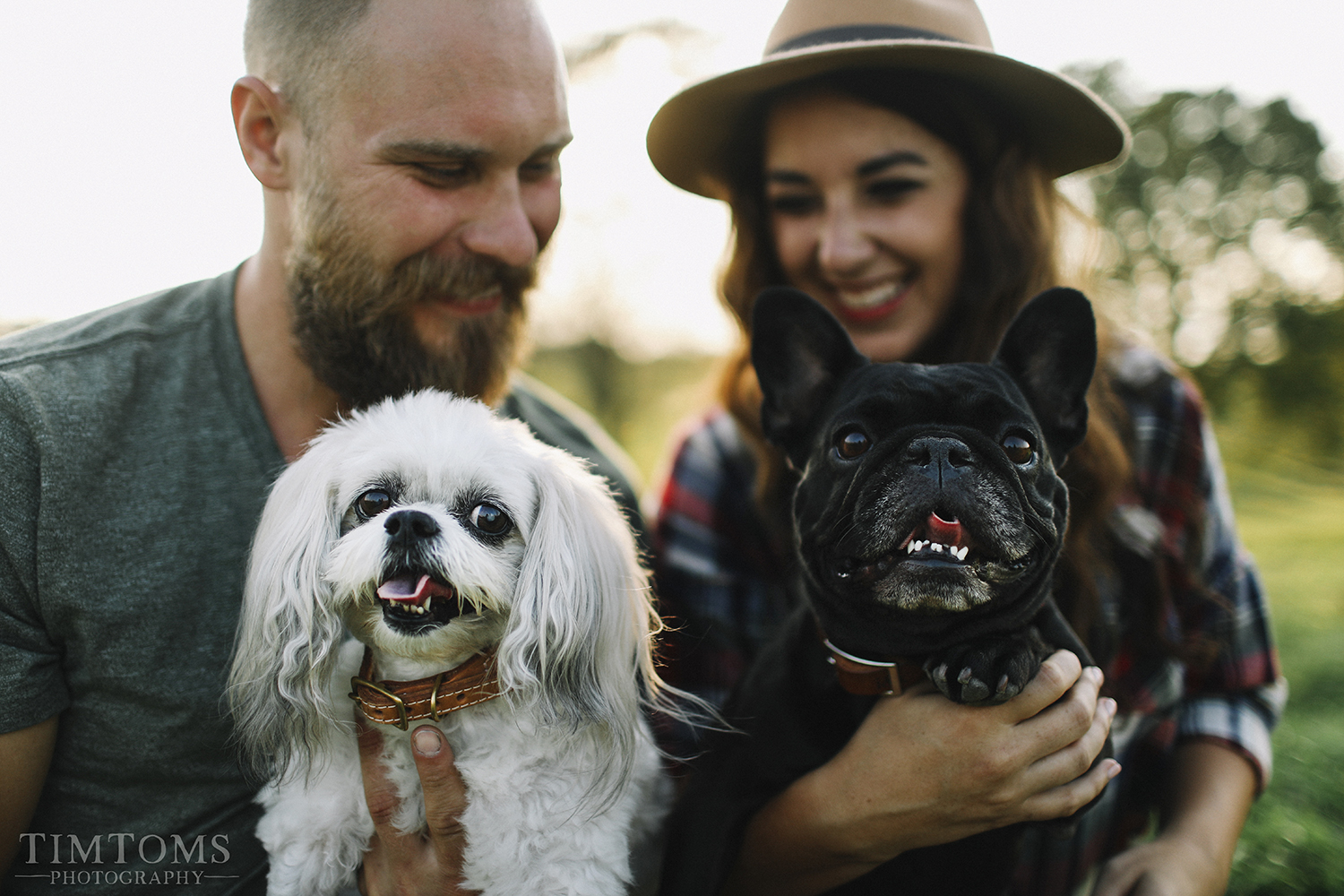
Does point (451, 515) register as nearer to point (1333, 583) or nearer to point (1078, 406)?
point (1078, 406)

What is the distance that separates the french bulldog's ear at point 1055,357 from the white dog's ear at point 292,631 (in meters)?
1.48

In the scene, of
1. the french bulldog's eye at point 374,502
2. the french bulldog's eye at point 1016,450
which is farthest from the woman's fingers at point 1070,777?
the french bulldog's eye at point 374,502

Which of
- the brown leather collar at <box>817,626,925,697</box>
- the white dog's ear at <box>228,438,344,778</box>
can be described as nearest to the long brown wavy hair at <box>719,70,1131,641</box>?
the brown leather collar at <box>817,626,925,697</box>

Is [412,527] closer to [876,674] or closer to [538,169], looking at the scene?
[876,674]

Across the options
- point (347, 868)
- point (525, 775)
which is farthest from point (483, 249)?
point (347, 868)

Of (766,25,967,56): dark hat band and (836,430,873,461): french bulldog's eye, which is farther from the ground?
(766,25,967,56): dark hat band

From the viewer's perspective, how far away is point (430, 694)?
1522 mm

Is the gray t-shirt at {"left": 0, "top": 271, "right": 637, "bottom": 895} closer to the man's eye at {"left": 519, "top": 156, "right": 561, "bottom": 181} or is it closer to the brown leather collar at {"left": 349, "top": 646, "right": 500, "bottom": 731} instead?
the brown leather collar at {"left": 349, "top": 646, "right": 500, "bottom": 731}

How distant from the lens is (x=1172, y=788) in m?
2.28

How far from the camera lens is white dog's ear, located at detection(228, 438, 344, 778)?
5.11 feet

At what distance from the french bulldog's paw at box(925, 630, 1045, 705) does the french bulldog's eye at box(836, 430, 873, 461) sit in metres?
0.43

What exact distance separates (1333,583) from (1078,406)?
5.65 m

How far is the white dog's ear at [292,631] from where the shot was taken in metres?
1.56

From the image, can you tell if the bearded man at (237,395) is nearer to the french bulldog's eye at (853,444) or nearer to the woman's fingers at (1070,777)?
the french bulldog's eye at (853,444)
